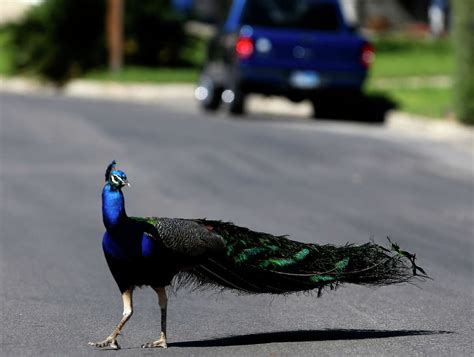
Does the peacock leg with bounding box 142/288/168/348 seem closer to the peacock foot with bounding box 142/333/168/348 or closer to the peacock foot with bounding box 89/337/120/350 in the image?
the peacock foot with bounding box 142/333/168/348

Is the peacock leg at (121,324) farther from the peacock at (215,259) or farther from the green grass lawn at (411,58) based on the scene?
the green grass lawn at (411,58)

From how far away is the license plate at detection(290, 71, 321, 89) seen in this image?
2308cm

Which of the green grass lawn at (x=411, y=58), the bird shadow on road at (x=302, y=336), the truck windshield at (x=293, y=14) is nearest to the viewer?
the bird shadow on road at (x=302, y=336)

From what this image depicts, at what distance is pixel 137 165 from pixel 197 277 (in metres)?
10.0

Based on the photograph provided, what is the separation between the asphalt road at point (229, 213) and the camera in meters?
8.35

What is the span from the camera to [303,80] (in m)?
23.1

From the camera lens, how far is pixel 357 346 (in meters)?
7.87

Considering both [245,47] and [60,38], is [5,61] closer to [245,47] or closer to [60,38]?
[60,38]

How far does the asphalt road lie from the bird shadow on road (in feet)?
0.04

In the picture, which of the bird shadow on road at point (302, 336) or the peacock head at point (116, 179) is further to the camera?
the bird shadow on road at point (302, 336)

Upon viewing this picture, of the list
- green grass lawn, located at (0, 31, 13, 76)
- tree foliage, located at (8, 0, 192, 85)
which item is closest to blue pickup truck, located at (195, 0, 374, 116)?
tree foliage, located at (8, 0, 192, 85)

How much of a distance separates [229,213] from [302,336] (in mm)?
5806

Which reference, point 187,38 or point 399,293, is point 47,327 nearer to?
point 399,293

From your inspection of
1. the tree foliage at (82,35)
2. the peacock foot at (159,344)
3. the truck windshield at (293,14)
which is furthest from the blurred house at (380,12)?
the peacock foot at (159,344)
